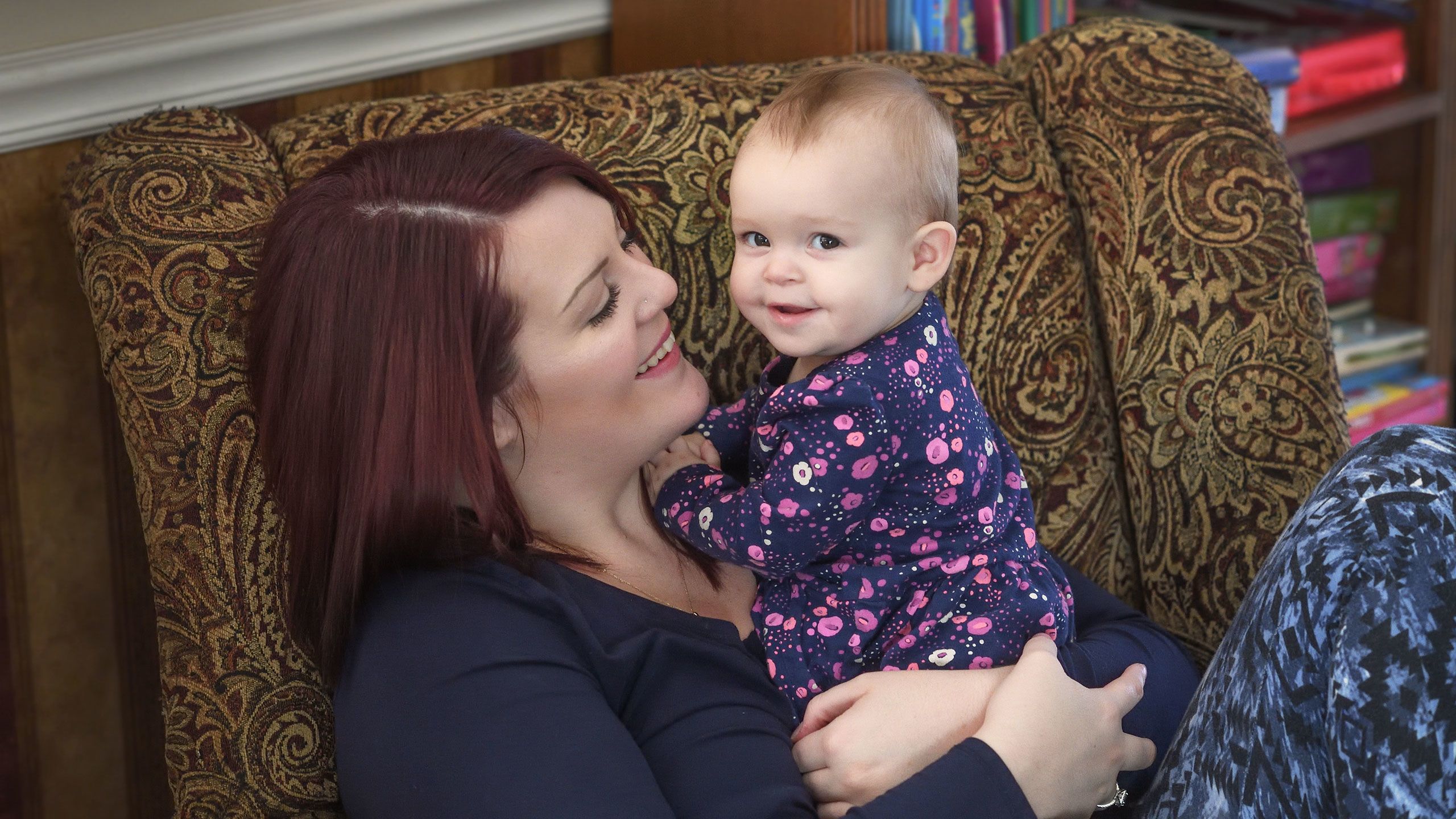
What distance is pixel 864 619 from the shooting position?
1169 millimetres

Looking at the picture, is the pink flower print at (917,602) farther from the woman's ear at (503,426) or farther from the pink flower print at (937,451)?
the woman's ear at (503,426)

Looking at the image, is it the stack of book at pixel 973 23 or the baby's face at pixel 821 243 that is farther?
the stack of book at pixel 973 23

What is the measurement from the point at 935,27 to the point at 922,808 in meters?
1.16

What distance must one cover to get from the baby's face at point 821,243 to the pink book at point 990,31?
897mm

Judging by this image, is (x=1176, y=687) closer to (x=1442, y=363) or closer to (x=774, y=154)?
(x=774, y=154)

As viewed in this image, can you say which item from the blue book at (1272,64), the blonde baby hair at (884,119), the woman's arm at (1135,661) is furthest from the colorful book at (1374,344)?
the blonde baby hair at (884,119)

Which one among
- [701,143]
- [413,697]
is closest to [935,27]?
[701,143]

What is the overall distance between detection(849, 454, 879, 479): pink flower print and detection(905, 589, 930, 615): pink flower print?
5.6 inches

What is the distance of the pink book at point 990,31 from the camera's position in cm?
188

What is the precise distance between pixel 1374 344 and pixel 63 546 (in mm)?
2330

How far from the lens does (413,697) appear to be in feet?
3.27

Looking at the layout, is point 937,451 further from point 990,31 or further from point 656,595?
point 990,31

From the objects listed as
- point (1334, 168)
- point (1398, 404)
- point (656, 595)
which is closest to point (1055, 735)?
point (656, 595)

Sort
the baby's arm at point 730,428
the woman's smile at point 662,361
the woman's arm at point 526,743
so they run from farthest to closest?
the baby's arm at point 730,428, the woman's smile at point 662,361, the woman's arm at point 526,743
